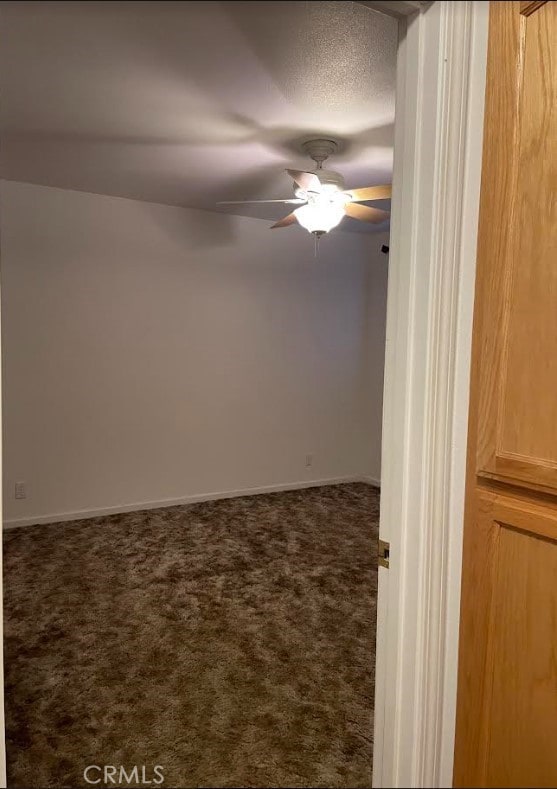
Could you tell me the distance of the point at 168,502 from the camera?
4520 millimetres

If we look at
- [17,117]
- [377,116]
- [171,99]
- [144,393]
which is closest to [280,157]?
[377,116]

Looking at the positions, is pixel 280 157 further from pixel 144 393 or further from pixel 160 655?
pixel 160 655

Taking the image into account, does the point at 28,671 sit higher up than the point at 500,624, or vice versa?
the point at 500,624

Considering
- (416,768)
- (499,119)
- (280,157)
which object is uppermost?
(280,157)

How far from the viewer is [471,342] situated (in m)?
A: 1.08

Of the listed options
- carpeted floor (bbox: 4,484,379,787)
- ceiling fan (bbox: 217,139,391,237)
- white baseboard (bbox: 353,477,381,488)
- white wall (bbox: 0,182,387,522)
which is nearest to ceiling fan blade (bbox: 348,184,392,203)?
ceiling fan (bbox: 217,139,391,237)

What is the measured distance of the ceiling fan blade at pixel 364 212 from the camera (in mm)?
3049

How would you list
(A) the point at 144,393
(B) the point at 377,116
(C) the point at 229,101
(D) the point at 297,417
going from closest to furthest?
(C) the point at 229,101, (B) the point at 377,116, (A) the point at 144,393, (D) the point at 297,417

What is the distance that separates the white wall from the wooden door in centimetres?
354

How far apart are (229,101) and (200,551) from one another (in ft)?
8.56

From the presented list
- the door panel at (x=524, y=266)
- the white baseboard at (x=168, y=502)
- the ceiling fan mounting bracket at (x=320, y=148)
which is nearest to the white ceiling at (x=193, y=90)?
the ceiling fan mounting bracket at (x=320, y=148)

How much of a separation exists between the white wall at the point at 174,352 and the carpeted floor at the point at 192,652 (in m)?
0.61

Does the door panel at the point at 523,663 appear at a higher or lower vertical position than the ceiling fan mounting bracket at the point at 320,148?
lower
